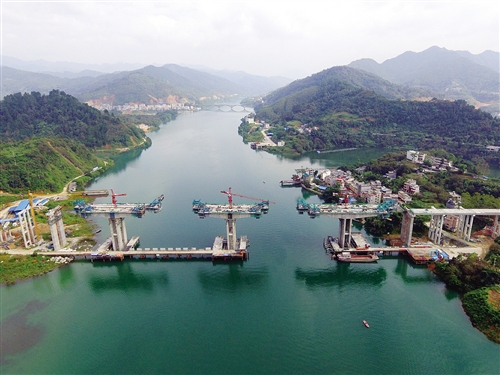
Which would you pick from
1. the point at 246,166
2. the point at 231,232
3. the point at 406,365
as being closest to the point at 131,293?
the point at 231,232

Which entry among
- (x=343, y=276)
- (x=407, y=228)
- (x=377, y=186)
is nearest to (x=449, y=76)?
(x=377, y=186)

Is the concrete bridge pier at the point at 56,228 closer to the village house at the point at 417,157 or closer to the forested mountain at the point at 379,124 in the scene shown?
the village house at the point at 417,157

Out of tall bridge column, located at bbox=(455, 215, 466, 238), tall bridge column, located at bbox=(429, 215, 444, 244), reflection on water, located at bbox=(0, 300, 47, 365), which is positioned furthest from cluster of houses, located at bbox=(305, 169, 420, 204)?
reflection on water, located at bbox=(0, 300, 47, 365)

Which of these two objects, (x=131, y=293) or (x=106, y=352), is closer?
(x=106, y=352)

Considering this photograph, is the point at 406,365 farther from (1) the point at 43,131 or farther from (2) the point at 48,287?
(1) the point at 43,131

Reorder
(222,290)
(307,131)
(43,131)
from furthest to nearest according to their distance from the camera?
(307,131)
(43,131)
(222,290)

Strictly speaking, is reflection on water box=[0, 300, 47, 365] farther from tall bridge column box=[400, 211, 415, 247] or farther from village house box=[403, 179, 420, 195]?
village house box=[403, 179, 420, 195]
